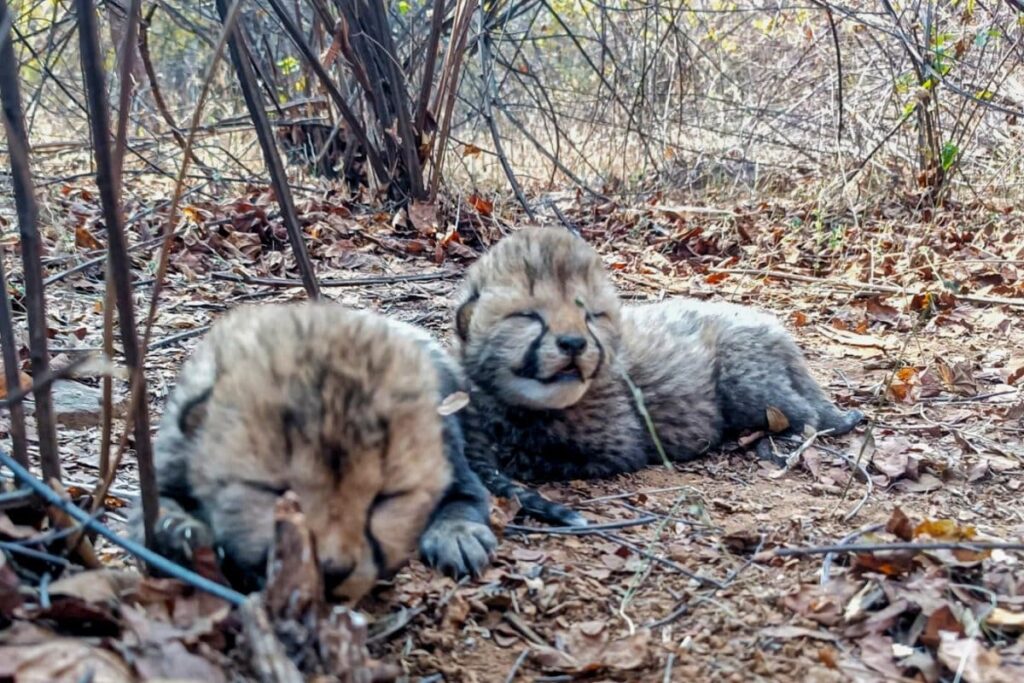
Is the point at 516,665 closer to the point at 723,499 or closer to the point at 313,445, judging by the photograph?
the point at 313,445

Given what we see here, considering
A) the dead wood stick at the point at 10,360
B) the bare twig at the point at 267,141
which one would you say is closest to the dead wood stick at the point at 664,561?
the bare twig at the point at 267,141

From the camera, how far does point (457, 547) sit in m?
3.36

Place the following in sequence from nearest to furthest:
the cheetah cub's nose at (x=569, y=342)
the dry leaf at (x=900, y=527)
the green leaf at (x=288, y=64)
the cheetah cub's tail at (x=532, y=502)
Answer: the dry leaf at (x=900, y=527) < the cheetah cub's tail at (x=532, y=502) < the cheetah cub's nose at (x=569, y=342) < the green leaf at (x=288, y=64)

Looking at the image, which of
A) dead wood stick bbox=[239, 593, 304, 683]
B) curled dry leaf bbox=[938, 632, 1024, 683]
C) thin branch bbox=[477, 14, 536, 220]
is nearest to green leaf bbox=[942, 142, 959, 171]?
thin branch bbox=[477, 14, 536, 220]

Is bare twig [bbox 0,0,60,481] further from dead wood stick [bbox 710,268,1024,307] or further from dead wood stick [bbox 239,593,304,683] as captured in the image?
dead wood stick [bbox 710,268,1024,307]

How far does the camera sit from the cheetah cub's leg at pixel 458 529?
333cm

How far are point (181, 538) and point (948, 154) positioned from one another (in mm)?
8156

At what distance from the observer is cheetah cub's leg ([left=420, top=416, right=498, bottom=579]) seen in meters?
3.33

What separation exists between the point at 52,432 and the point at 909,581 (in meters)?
2.36

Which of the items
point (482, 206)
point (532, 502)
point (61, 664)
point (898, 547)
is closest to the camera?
point (61, 664)

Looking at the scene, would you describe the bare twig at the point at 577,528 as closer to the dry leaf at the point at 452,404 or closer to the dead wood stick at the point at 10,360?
the dry leaf at the point at 452,404

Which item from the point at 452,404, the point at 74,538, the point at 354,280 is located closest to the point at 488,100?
the point at 354,280

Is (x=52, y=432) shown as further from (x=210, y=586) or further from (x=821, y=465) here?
(x=821, y=465)

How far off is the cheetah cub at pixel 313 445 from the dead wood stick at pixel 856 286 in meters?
5.51
